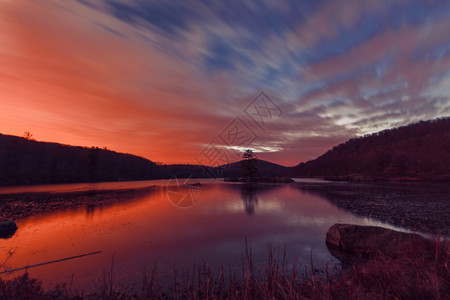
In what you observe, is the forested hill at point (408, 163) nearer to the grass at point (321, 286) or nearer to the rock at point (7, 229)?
the grass at point (321, 286)

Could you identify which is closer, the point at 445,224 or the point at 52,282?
the point at 52,282

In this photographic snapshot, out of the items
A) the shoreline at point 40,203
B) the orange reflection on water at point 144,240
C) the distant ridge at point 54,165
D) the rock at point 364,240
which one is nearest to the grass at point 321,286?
the rock at point 364,240

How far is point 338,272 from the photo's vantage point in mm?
6852

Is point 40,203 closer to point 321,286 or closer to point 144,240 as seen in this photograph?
point 144,240

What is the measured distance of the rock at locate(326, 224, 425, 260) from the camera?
25.9ft

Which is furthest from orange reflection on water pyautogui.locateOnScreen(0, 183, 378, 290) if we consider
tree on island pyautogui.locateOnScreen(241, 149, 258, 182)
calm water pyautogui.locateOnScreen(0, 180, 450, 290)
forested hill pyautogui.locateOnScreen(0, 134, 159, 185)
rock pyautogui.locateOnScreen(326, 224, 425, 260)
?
forested hill pyautogui.locateOnScreen(0, 134, 159, 185)

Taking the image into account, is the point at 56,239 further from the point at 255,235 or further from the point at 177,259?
the point at 255,235

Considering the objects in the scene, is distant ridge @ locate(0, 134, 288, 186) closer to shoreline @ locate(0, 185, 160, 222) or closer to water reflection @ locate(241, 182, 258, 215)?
shoreline @ locate(0, 185, 160, 222)

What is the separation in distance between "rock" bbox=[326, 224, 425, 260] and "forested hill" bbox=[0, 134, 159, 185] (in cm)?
8712

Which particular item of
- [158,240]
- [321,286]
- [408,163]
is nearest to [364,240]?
[321,286]

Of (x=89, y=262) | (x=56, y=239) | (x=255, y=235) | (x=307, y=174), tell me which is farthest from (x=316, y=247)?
(x=307, y=174)

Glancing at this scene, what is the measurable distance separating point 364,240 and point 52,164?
4534 inches

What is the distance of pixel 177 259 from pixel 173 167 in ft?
522

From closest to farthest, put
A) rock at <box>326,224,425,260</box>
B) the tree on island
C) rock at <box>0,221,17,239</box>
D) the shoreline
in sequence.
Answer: rock at <box>326,224,425,260</box> → rock at <box>0,221,17,239</box> → the shoreline → the tree on island
